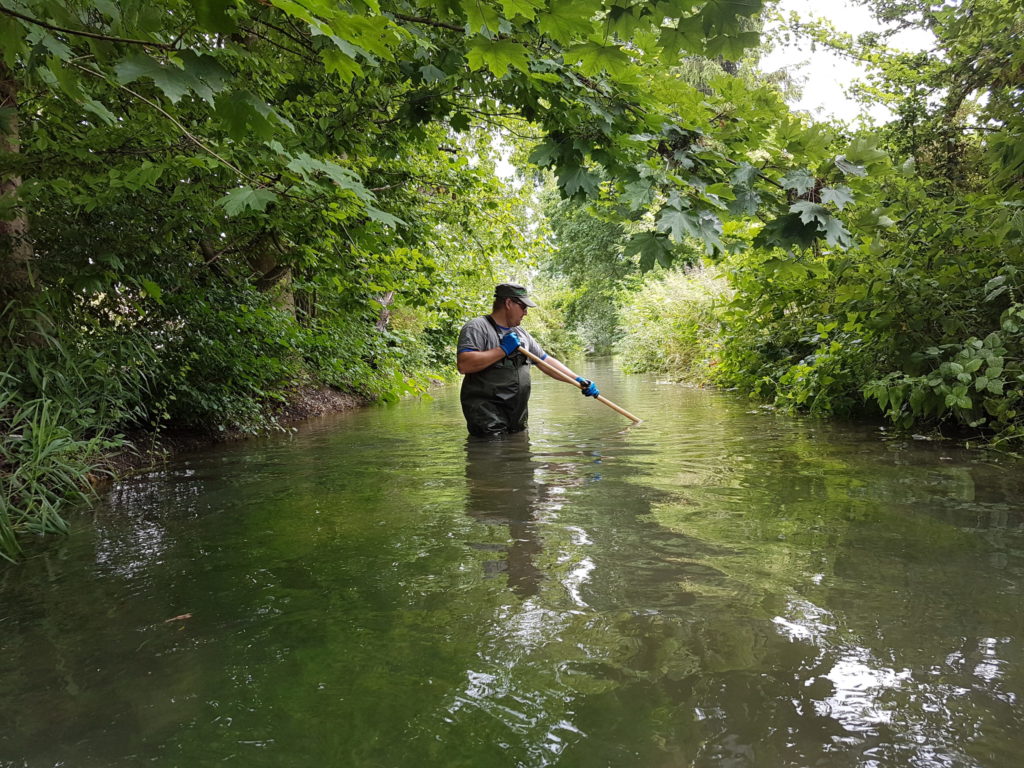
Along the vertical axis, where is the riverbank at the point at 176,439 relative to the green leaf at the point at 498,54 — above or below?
below

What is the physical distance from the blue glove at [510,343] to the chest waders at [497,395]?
0.88 ft

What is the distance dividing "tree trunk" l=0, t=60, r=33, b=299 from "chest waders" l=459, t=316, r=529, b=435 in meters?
3.74

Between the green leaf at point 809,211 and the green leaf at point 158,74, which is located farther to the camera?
the green leaf at point 809,211

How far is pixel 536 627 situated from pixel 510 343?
439 cm

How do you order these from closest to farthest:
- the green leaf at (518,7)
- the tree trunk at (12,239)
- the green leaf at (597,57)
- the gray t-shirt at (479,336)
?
the green leaf at (518,7) < the green leaf at (597,57) < the tree trunk at (12,239) < the gray t-shirt at (479,336)

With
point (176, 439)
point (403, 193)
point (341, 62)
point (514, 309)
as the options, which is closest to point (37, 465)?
point (176, 439)

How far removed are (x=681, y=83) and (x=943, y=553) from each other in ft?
8.10

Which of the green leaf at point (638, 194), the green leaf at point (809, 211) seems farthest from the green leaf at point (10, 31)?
the green leaf at point (809, 211)

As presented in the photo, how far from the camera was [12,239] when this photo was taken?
466 cm

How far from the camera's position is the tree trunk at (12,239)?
14.9 ft

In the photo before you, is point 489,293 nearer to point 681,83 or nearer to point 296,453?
point 296,453

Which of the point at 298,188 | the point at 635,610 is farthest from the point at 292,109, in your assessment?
the point at 635,610

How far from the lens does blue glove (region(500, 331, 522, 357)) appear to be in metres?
6.31

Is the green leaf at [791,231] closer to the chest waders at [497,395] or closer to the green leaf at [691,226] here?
the green leaf at [691,226]
